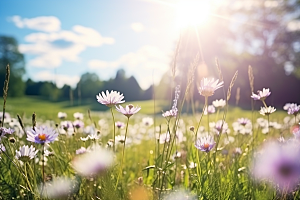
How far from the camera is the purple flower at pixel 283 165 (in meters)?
1.07

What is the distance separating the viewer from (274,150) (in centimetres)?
118

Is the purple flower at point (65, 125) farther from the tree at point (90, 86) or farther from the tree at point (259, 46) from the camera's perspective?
the tree at point (90, 86)

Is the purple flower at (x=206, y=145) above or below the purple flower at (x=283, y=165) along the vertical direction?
above

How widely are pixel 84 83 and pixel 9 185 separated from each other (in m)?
44.8

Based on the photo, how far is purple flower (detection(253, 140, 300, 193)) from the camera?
1071 millimetres

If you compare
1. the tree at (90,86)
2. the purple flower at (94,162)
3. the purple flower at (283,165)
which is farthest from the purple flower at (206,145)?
the tree at (90,86)

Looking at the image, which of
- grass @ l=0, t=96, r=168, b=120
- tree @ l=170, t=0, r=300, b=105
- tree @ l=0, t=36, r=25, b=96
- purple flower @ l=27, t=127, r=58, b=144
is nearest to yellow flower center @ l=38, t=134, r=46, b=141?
purple flower @ l=27, t=127, r=58, b=144

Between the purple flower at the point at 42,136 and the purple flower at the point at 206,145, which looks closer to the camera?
the purple flower at the point at 42,136

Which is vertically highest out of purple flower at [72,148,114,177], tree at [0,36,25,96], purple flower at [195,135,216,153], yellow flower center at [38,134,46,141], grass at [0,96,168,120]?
tree at [0,36,25,96]

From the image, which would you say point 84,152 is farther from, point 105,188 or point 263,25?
point 263,25

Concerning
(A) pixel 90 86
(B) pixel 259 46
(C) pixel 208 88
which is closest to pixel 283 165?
(C) pixel 208 88

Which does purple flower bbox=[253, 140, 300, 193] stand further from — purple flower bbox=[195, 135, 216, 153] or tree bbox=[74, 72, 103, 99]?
tree bbox=[74, 72, 103, 99]

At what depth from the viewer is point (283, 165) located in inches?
43.7

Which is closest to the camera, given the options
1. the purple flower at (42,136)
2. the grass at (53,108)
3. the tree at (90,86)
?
the purple flower at (42,136)
